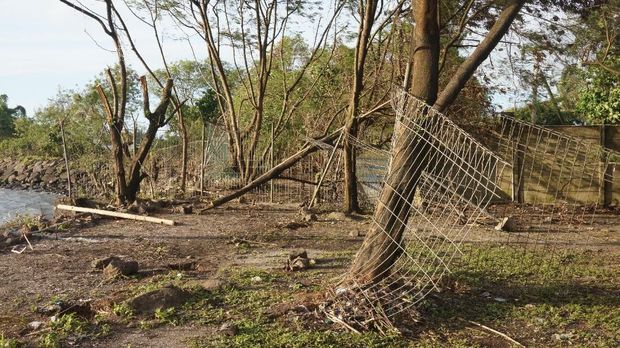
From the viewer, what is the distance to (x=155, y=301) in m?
5.22

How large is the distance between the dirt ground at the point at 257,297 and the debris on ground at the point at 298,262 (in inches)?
4.3

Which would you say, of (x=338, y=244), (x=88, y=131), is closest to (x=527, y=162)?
(x=338, y=244)

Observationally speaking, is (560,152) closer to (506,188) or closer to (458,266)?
(506,188)

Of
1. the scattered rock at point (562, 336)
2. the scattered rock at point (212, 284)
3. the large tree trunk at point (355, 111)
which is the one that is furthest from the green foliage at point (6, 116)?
the scattered rock at point (562, 336)

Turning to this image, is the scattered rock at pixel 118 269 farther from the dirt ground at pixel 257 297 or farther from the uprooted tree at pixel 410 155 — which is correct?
the uprooted tree at pixel 410 155

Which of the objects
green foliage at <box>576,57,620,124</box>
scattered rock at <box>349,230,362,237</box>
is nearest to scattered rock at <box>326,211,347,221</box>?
scattered rock at <box>349,230,362,237</box>

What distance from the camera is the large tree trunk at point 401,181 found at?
5.24m

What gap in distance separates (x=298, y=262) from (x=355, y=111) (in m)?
4.86

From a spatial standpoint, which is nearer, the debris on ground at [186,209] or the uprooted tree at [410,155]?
the uprooted tree at [410,155]

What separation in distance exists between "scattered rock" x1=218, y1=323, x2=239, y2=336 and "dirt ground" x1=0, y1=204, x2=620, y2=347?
12 mm

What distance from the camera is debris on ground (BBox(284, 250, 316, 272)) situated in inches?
268

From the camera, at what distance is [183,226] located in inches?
406

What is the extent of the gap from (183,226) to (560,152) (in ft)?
27.0

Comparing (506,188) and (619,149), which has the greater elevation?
(619,149)
